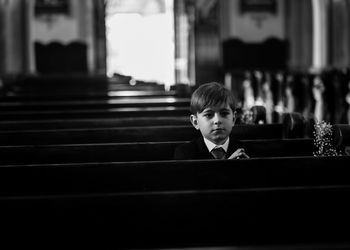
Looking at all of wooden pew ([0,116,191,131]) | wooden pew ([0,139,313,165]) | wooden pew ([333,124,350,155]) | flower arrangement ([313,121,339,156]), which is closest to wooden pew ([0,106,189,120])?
wooden pew ([0,116,191,131])

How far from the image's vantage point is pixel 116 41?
92.1 ft

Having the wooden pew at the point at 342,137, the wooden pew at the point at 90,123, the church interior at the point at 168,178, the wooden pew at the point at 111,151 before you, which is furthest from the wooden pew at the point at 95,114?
the wooden pew at the point at 342,137

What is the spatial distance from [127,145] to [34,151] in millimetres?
466

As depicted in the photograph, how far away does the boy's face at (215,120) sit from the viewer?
2.70 meters

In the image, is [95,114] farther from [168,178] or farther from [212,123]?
[168,178]

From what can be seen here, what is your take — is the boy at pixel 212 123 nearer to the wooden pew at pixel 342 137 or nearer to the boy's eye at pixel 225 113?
the boy's eye at pixel 225 113

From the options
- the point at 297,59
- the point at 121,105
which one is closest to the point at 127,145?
A: the point at 121,105

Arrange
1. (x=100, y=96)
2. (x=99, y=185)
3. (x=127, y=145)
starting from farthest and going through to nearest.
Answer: (x=100, y=96) → (x=127, y=145) → (x=99, y=185)

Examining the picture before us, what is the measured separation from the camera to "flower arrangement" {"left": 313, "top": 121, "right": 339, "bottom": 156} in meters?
2.82

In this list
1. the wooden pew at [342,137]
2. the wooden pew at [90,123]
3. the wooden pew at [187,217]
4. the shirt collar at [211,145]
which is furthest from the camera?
the wooden pew at [90,123]

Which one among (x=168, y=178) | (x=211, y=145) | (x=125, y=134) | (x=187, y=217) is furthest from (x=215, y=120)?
(x=125, y=134)

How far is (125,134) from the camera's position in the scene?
365cm

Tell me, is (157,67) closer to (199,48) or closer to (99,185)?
(199,48)

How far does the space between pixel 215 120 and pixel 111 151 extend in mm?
605
